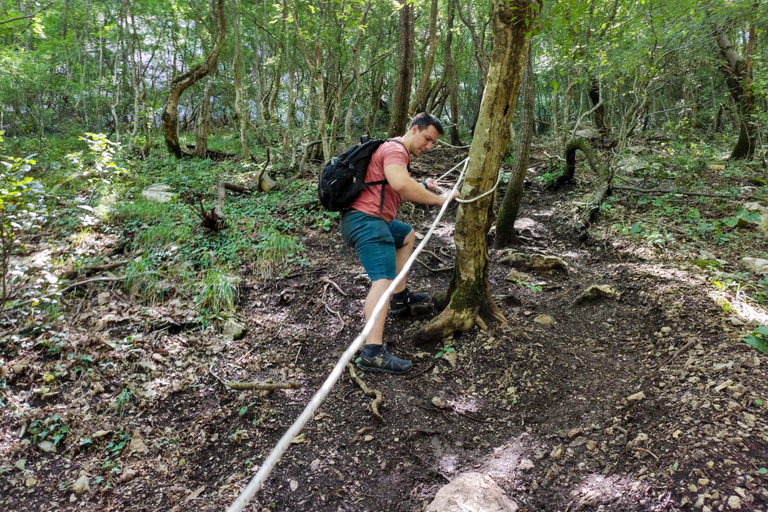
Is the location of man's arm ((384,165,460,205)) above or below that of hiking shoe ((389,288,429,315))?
above

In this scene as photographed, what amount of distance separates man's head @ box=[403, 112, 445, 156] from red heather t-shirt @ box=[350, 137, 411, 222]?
0.09 m

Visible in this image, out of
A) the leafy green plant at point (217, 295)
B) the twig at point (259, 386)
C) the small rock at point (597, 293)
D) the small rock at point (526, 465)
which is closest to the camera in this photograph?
the small rock at point (526, 465)

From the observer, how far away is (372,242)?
323 centimetres

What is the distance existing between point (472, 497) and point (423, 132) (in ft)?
8.08

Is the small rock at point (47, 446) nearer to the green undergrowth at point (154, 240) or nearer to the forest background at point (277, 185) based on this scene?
the forest background at point (277, 185)

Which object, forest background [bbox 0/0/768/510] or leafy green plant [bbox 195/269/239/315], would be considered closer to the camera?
forest background [bbox 0/0/768/510]

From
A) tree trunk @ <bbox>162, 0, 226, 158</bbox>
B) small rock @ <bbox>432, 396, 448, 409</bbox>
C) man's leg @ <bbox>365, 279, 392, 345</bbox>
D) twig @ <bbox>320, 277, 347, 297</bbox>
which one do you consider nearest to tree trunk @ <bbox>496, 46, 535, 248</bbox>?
twig @ <bbox>320, 277, 347, 297</bbox>

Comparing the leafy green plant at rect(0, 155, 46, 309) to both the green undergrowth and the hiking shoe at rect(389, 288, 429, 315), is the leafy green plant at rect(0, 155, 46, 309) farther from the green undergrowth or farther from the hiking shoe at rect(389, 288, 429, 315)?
the hiking shoe at rect(389, 288, 429, 315)

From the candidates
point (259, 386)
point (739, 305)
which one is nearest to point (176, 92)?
point (259, 386)

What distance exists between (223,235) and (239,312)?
1847 mm

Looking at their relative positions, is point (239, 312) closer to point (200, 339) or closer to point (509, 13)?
point (200, 339)

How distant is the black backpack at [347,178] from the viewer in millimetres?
3195

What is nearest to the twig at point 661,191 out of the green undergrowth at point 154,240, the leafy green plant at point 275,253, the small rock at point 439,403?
the green undergrowth at point 154,240

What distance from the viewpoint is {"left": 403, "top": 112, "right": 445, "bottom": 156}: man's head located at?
10.5 ft
